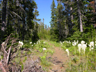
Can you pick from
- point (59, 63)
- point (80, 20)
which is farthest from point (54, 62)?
point (80, 20)

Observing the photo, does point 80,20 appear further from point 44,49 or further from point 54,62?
point 54,62

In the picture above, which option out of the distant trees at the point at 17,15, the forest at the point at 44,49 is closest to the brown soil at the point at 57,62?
the forest at the point at 44,49

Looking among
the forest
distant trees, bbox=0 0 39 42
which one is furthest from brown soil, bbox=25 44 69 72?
distant trees, bbox=0 0 39 42

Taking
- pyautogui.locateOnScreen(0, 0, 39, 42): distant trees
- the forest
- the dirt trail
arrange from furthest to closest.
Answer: pyautogui.locateOnScreen(0, 0, 39, 42): distant trees
the dirt trail
the forest

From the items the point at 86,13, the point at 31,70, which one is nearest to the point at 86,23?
the point at 86,13

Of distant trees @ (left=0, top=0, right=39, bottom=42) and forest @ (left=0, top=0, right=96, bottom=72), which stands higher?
distant trees @ (left=0, top=0, right=39, bottom=42)

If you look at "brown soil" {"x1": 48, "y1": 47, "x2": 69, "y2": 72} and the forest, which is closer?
the forest

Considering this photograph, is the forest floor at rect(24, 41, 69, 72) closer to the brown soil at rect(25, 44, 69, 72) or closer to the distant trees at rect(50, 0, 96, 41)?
the brown soil at rect(25, 44, 69, 72)

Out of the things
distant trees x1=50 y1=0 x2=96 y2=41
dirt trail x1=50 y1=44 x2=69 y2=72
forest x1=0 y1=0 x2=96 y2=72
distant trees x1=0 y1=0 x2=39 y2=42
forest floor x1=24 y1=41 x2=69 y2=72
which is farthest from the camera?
distant trees x1=50 y1=0 x2=96 y2=41

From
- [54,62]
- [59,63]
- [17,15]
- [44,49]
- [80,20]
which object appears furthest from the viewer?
[80,20]

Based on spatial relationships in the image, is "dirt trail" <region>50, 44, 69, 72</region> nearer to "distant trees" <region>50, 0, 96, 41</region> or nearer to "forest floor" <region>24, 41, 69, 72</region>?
"forest floor" <region>24, 41, 69, 72</region>

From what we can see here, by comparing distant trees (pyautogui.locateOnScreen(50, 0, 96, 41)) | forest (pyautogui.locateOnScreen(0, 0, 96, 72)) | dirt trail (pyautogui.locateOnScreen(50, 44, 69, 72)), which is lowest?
dirt trail (pyautogui.locateOnScreen(50, 44, 69, 72))

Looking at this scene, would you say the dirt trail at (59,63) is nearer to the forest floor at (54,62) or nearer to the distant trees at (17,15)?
the forest floor at (54,62)

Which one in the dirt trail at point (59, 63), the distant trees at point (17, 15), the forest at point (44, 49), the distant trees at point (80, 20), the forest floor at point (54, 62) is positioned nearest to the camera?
the forest at point (44, 49)
